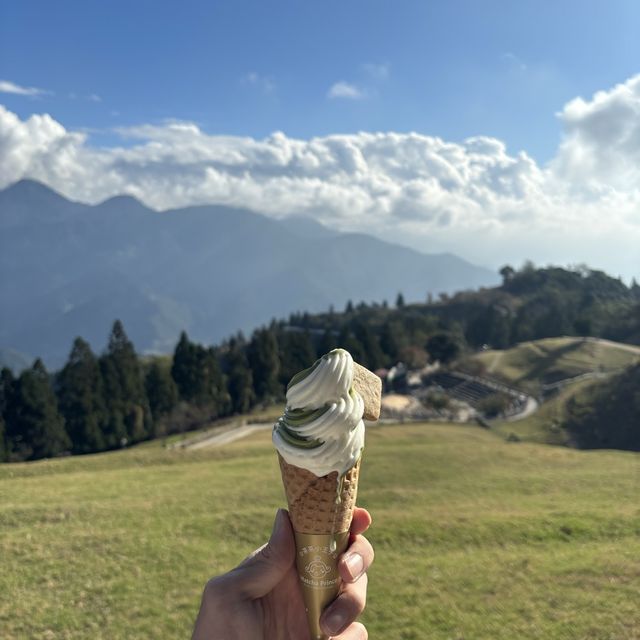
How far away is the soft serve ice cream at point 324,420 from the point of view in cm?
439

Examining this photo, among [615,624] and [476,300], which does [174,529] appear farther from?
[476,300]

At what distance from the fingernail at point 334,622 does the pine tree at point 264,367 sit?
54.7 meters

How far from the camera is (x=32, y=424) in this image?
42.6 metres

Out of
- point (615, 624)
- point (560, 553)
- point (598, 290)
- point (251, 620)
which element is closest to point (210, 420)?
point (560, 553)

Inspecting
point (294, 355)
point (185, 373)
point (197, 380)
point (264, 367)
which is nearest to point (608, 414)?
point (264, 367)

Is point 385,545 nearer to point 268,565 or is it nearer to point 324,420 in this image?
point 268,565

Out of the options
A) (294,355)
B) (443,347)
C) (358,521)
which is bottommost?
(443,347)

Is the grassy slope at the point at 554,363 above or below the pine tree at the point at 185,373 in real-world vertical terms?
below

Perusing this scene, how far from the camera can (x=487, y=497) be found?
2183 centimetres

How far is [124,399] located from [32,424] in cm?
854

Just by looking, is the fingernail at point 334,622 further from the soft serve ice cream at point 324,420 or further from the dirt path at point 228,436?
the dirt path at point 228,436

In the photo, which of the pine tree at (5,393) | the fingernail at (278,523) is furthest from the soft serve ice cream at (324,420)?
the pine tree at (5,393)

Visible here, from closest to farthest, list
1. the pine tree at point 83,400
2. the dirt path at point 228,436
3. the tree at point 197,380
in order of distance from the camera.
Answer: the dirt path at point 228,436, the pine tree at point 83,400, the tree at point 197,380

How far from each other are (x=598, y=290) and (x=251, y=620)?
5756 inches
